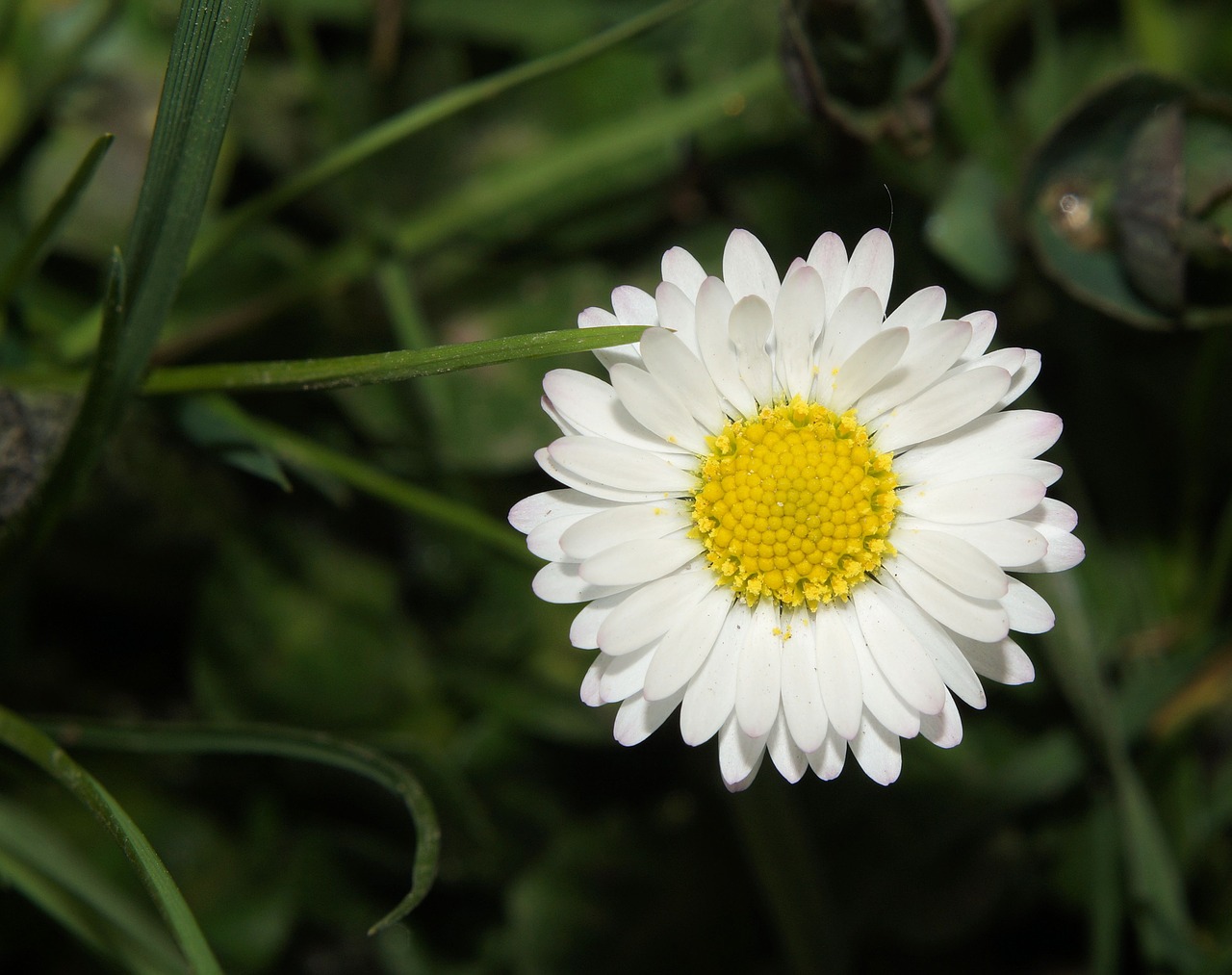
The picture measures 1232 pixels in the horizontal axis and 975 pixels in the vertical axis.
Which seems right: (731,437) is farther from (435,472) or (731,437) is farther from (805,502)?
(435,472)

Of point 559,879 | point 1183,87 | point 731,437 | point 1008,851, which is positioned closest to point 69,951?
point 559,879

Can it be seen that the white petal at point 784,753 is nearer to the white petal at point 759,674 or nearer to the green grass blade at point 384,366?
the white petal at point 759,674

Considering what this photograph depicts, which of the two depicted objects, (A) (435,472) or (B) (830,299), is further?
(A) (435,472)

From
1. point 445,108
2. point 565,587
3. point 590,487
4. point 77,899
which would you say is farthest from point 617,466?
point 77,899

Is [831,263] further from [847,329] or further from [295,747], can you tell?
[295,747]

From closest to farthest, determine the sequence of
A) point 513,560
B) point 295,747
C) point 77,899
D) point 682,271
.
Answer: point 682,271 < point 295,747 < point 77,899 < point 513,560

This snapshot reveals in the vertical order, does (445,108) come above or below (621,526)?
above
